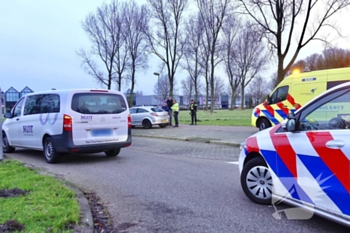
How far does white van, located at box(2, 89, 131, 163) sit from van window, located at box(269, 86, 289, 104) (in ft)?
25.9

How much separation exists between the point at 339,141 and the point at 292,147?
2.13ft

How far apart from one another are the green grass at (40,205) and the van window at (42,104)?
7.23ft

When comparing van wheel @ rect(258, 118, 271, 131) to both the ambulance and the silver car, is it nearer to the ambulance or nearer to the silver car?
the ambulance

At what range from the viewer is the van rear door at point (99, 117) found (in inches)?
287

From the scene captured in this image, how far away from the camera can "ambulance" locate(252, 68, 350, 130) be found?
449 inches

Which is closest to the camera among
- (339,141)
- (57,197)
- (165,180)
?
(339,141)

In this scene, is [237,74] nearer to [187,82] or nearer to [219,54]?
[219,54]

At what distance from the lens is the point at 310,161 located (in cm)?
353

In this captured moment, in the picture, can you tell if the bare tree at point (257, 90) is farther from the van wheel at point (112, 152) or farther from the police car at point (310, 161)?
the police car at point (310, 161)

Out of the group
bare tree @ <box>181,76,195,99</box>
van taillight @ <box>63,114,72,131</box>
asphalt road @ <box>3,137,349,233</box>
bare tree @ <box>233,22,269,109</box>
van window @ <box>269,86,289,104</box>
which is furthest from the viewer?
bare tree @ <box>181,76,195,99</box>

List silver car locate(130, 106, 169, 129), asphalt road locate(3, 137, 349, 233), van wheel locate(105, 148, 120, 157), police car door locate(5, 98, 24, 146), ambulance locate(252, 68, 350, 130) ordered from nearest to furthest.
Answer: asphalt road locate(3, 137, 349, 233) → van wheel locate(105, 148, 120, 157) → police car door locate(5, 98, 24, 146) → ambulance locate(252, 68, 350, 130) → silver car locate(130, 106, 169, 129)

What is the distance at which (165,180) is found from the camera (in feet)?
19.4

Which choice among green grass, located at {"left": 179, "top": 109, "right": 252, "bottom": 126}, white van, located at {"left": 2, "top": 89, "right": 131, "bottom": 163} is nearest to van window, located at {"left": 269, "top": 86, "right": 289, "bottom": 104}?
green grass, located at {"left": 179, "top": 109, "right": 252, "bottom": 126}

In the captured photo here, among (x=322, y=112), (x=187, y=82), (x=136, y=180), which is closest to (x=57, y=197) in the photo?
(x=136, y=180)
